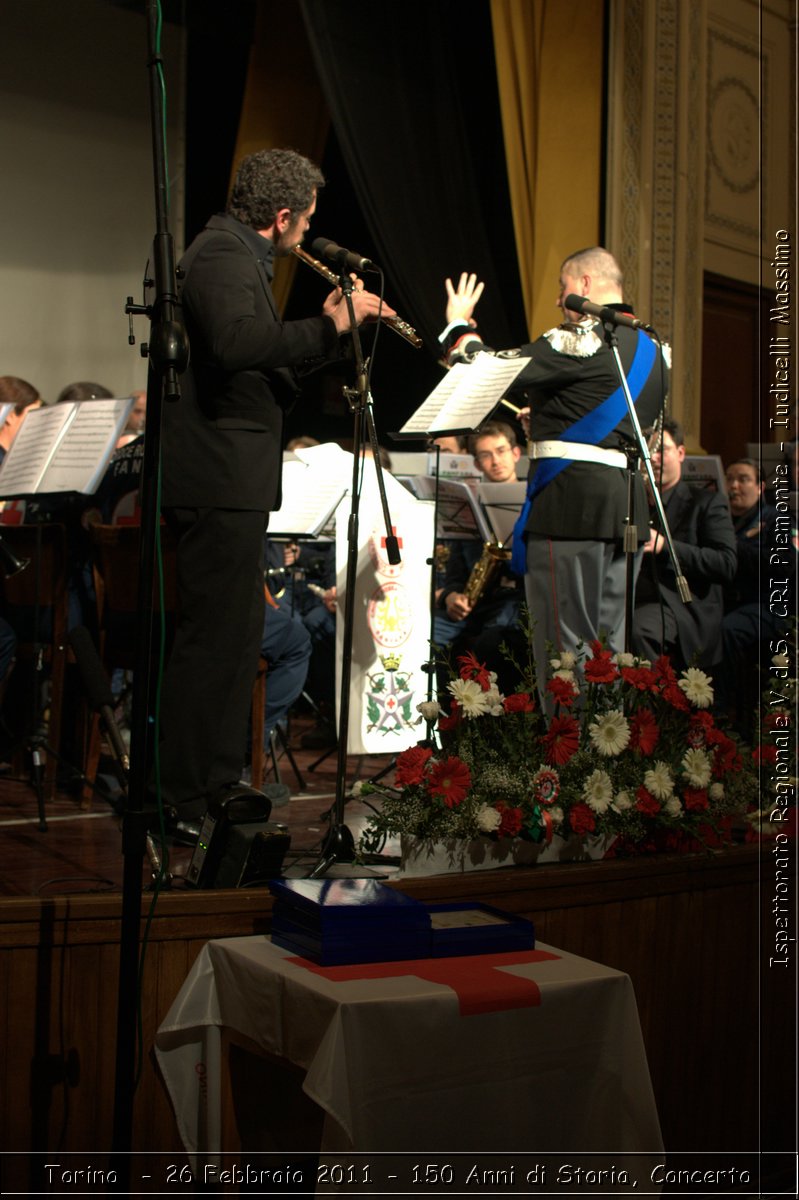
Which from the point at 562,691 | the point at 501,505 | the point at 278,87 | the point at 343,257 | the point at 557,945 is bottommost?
the point at 557,945

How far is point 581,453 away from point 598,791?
162 centimetres

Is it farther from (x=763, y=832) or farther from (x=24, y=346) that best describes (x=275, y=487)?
(x=24, y=346)

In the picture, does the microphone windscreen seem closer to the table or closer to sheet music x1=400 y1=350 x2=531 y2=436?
the table

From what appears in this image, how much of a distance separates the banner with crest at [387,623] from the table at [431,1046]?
2.41m

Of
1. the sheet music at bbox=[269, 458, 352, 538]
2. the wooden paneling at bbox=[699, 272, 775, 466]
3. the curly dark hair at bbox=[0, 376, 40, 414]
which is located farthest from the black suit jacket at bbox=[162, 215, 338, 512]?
the wooden paneling at bbox=[699, 272, 775, 466]

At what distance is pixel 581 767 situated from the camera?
2.81m

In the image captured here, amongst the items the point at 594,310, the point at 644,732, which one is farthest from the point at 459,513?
the point at 644,732

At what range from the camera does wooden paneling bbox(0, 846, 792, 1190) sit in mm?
2141

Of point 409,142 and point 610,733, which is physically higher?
point 409,142

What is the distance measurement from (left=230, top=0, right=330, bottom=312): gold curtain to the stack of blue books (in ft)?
19.5

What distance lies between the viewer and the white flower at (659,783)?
280 cm

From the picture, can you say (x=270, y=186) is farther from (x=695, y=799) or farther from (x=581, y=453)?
(x=695, y=799)

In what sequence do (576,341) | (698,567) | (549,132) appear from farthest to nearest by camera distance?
(549,132)
(698,567)
(576,341)

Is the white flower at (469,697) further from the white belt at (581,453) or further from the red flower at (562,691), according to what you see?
the white belt at (581,453)
